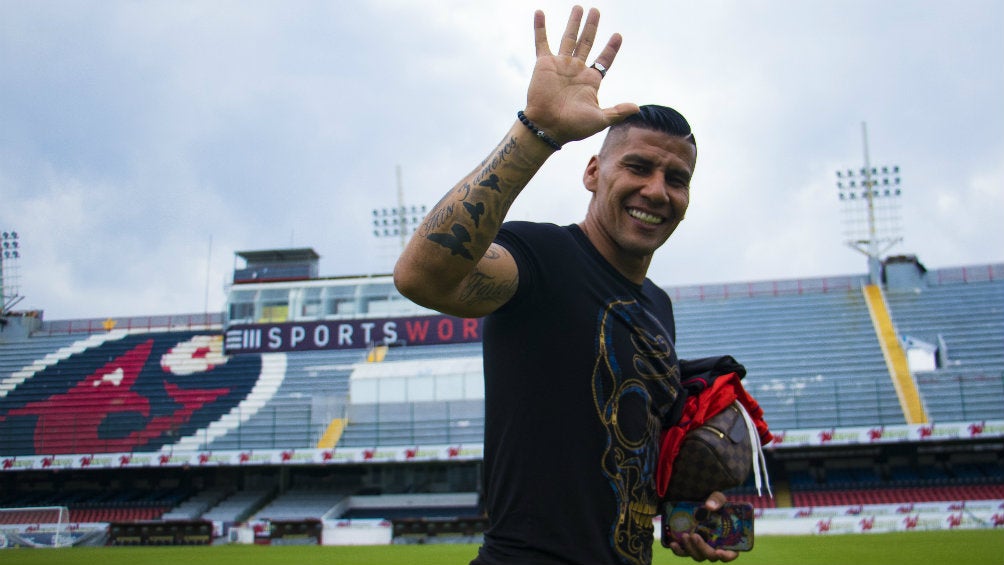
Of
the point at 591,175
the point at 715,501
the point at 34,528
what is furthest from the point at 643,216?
the point at 34,528

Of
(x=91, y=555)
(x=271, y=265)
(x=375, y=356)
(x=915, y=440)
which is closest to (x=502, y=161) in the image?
(x=91, y=555)

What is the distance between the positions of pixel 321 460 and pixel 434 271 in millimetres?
27619

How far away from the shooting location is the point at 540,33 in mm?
1956

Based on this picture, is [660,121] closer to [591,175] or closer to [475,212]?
[591,175]

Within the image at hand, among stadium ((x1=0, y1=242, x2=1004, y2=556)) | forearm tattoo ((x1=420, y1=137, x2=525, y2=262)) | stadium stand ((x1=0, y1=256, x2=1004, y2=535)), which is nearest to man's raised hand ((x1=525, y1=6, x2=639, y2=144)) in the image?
forearm tattoo ((x1=420, y1=137, x2=525, y2=262))

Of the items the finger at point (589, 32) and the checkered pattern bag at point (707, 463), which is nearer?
the finger at point (589, 32)

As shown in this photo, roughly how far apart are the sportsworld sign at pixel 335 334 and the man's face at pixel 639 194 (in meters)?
32.5

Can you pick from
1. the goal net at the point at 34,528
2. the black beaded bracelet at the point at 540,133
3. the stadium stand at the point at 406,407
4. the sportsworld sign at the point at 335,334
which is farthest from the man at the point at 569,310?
the sportsworld sign at the point at 335,334

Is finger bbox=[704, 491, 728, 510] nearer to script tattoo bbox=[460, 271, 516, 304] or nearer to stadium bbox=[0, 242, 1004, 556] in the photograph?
script tattoo bbox=[460, 271, 516, 304]

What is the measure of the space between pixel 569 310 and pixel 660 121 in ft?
2.09

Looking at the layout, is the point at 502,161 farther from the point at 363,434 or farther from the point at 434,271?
the point at 363,434

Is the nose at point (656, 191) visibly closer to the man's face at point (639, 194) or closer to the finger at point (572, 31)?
the man's face at point (639, 194)

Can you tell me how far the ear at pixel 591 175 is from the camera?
2512mm

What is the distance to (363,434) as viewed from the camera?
29.9 m
